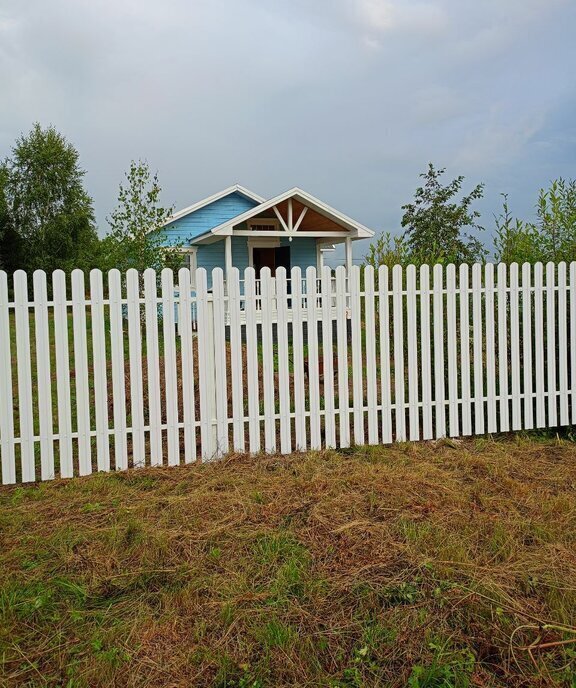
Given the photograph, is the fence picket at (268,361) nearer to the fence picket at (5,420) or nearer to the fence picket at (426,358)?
the fence picket at (426,358)

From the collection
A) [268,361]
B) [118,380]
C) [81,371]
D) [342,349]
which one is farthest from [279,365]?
[81,371]

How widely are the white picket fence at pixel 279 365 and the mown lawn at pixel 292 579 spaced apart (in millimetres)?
533

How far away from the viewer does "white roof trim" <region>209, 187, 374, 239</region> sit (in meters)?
16.0

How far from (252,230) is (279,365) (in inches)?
584

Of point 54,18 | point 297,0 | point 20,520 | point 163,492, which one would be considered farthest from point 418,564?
point 54,18

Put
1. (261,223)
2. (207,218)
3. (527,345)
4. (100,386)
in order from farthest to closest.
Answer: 1. (207,218)
2. (261,223)
3. (527,345)
4. (100,386)

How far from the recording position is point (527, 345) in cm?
563

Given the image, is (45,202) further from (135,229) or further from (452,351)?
(452,351)

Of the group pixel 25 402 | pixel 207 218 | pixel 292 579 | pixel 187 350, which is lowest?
pixel 292 579

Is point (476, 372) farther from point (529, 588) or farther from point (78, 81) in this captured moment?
point (78, 81)

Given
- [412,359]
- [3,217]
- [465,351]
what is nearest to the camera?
[412,359]

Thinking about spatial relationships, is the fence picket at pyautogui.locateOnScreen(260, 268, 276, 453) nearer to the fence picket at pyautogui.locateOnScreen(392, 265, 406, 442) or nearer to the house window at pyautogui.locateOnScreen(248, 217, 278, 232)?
the fence picket at pyautogui.locateOnScreen(392, 265, 406, 442)

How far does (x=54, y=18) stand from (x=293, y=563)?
38.9 feet

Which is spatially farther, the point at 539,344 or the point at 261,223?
the point at 261,223
